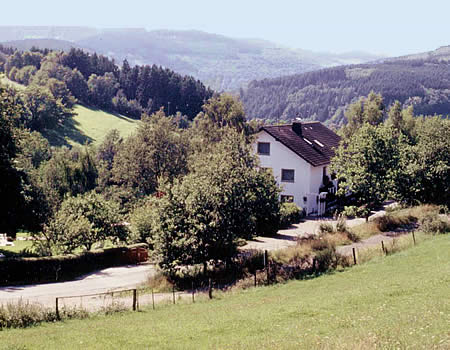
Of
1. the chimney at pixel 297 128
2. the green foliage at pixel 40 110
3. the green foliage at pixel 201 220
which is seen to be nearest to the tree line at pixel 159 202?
the green foliage at pixel 201 220

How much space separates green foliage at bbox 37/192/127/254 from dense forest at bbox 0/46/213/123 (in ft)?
339

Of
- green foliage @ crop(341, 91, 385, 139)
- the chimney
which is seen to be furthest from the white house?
green foliage @ crop(341, 91, 385, 139)

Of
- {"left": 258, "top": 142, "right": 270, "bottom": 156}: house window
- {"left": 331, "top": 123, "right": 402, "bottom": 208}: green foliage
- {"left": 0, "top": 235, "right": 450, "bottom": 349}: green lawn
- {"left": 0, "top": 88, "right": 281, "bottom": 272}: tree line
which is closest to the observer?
{"left": 0, "top": 235, "right": 450, "bottom": 349}: green lawn

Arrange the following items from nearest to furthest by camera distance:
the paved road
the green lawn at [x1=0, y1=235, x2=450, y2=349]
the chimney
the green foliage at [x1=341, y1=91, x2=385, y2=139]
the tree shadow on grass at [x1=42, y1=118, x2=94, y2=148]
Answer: the green lawn at [x1=0, y1=235, x2=450, y2=349] → the paved road → the chimney → the green foliage at [x1=341, y1=91, x2=385, y2=139] → the tree shadow on grass at [x1=42, y1=118, x2=94, y2=148]

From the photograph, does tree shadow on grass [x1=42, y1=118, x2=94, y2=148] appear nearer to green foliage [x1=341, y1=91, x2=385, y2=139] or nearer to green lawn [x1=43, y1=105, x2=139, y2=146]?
green lawn [x1=43, y1=105, x2=139, y2=146]

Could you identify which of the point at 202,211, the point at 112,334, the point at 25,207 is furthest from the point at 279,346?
the point at 25,207

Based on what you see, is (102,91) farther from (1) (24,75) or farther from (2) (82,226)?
(2) (82,226)

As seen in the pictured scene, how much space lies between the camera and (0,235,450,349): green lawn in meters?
13.4

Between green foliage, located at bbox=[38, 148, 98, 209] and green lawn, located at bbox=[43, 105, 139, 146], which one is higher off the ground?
green lawn, located at bbox=[43, 105, 139, 146]

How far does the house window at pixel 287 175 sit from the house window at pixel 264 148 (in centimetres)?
252

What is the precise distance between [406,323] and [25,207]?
31.2m

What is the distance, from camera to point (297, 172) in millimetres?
54969

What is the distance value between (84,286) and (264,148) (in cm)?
3016

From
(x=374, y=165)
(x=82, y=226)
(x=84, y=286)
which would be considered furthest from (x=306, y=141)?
(x=84, y=286)
